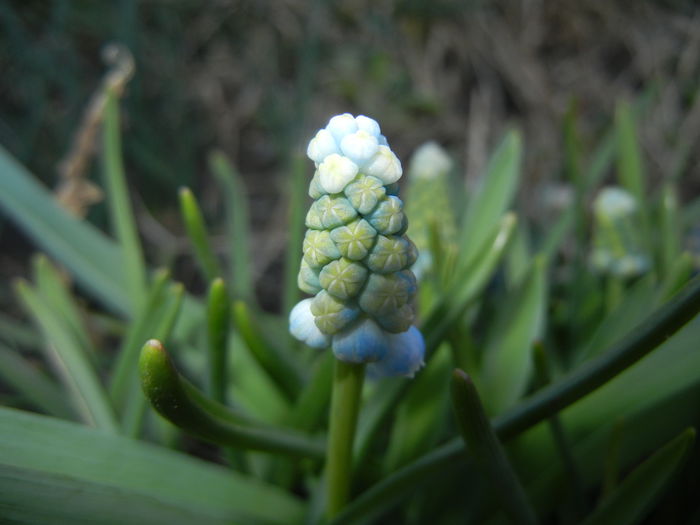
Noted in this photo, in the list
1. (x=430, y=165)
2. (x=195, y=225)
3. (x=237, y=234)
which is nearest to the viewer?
(x=195, y=225)

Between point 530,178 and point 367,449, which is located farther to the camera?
point 530,178

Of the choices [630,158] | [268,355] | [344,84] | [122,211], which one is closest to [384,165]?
[268,355]

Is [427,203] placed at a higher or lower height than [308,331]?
higher

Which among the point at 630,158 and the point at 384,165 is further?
the point at 630,158

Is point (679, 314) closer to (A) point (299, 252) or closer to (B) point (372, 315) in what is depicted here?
(B) point (372, 315)

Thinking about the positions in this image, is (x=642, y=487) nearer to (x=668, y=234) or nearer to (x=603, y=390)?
(x=603, y=390)

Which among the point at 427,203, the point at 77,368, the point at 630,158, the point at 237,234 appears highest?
the point at 630,158

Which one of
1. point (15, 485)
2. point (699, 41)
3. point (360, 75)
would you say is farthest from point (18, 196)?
point (699, 41)
